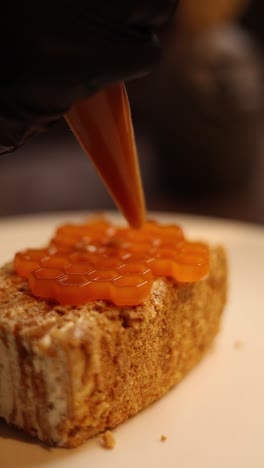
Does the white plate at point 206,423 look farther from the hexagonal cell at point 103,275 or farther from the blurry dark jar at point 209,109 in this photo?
the blurry dark jar at point 209,109

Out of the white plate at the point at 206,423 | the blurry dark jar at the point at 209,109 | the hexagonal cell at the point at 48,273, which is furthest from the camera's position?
the blurry dark jar at the point at 209,109

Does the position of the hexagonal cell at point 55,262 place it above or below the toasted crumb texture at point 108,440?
above

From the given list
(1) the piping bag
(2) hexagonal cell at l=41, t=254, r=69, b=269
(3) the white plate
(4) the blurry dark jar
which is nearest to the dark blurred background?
(4) the blurry dark jar

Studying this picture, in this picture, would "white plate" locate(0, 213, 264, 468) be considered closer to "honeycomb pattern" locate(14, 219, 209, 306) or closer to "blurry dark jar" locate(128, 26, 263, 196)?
"honeycomb pattern" locate(14, 219, 209, 306)

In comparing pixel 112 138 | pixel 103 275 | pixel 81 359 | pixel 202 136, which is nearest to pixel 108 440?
pixel 81 359

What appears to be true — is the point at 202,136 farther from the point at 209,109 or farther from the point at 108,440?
the point at 108,440

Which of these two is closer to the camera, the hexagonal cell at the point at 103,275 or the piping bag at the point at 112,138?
the piping bag at the point at 112,138

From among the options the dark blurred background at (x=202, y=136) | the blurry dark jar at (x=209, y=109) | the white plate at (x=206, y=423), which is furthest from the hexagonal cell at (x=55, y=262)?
the blurry dark jar at (x=209, y=109)
